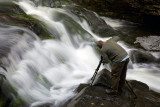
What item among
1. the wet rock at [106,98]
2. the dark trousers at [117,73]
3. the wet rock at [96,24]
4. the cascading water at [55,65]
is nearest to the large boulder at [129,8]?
the wet rock at [96,24]

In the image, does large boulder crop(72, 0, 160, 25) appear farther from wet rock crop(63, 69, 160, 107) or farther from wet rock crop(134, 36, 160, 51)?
wet rock crop(63, 69, 160, 107)

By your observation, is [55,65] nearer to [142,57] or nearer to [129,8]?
[142,57]

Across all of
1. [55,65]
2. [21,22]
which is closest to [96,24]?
[21,22]

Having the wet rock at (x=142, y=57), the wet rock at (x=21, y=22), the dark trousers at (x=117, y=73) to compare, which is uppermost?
the wet rock at (x=21, y=22)

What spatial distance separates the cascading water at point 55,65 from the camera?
5975mm

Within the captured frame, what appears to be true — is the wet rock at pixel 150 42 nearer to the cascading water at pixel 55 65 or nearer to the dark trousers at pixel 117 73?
the cascading water at pixel 55 65

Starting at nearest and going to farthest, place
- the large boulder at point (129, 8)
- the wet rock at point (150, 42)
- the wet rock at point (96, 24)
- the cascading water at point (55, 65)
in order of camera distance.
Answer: the cascading water at point (55, 65) < the wet rock at point (150, 42) < the wet rock at point (96, 24) < the large boulder at point (129, 8)

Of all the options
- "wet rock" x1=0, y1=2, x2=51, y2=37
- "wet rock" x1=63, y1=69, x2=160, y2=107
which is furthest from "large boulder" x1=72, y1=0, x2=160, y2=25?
"wet rock" x1=63, y1=69, x2=160, y2=107

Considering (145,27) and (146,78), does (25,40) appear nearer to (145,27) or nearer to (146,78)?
(146,78)

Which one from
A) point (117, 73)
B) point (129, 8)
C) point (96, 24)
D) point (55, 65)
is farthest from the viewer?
point (129, 8)

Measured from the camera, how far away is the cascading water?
5.98 meters

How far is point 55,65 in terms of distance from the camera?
7699mm

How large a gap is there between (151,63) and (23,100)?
6.27 metres

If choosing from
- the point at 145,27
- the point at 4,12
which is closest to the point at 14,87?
the point at 4,12
